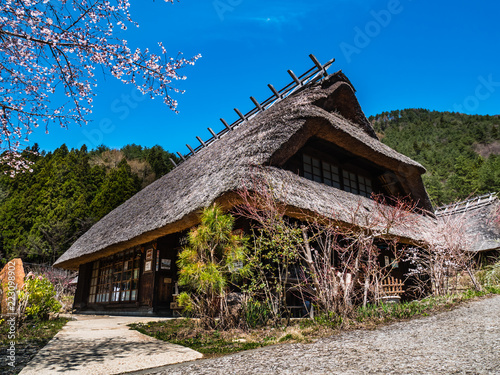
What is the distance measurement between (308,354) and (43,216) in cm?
2377

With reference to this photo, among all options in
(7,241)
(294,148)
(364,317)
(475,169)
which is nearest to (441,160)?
(475,169)

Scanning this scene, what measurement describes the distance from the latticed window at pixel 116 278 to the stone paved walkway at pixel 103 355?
5.19 meters

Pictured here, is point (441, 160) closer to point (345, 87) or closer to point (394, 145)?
point (394, 145)

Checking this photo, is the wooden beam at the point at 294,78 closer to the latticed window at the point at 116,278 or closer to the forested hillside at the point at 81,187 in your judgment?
the latticed window at the point at 116,278

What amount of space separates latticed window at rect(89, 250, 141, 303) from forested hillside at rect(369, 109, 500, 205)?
23.9 metres

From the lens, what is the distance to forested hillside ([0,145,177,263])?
68.2 ft

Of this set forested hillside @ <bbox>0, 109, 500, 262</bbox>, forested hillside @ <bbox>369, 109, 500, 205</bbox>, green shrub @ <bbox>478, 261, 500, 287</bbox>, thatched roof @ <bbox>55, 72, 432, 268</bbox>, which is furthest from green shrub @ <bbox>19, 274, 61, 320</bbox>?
forested hillside @ <bbox>369, 109, 500, 205</bbox>

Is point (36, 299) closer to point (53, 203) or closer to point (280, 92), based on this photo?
point (280, 92)

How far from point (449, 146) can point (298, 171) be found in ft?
130

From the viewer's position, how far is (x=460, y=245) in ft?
23.7

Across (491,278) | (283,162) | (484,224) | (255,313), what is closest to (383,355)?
(255,313)

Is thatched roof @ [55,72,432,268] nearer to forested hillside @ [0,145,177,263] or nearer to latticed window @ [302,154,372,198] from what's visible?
latticed window @ [302,154,372,198]

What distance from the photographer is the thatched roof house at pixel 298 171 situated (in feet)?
20.3

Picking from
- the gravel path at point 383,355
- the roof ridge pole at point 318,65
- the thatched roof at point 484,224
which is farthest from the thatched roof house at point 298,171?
the thatched roof at point 484,224
